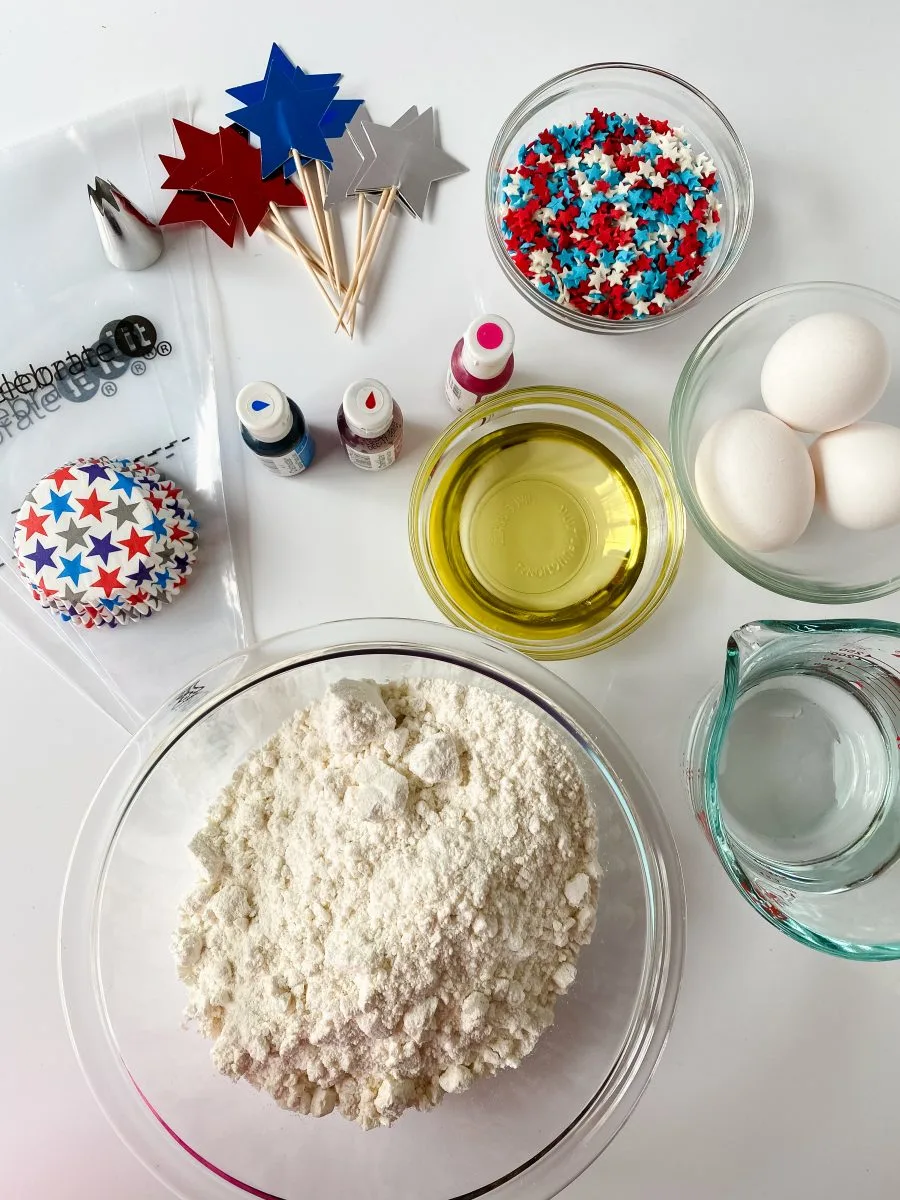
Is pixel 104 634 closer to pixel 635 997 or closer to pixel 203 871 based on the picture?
pixel 203 871

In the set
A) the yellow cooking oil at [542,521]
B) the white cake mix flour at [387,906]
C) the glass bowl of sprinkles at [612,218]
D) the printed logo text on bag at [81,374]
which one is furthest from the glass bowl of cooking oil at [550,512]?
the printed logo text on bag at [81,374]

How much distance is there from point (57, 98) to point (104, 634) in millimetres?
707

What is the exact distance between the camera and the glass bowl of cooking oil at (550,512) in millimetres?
956

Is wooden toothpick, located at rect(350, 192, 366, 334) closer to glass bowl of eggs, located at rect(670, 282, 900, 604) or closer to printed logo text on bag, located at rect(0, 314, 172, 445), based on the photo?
printed logo text on bag, located at rect(0, 314, 172, 445)

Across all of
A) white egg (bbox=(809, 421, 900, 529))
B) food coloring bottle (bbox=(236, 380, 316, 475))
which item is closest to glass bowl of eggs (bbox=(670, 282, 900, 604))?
white egg (bbox=(809, 421, 900, 529))

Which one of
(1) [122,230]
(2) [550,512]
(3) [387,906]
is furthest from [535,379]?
(3) [387,906]

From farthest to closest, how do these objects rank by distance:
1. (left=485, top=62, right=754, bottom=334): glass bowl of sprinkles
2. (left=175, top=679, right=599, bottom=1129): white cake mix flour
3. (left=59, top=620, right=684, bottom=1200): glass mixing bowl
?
(left=485, top=62, right=754, bottom=334): glass bowl of sprinkles
(left=59, top=620, right=684, bottom=1200): glass mixing bowl
(left=175, top=679, right=599, bottom=1129): white cake mix flour

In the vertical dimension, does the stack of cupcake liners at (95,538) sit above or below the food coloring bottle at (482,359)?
above

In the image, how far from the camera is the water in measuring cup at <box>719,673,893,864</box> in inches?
36.1

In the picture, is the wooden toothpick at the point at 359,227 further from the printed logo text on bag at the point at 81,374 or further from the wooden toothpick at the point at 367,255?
the printed logo text on bag at the point at 81,374

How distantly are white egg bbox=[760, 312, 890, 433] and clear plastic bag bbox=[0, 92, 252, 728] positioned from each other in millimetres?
677

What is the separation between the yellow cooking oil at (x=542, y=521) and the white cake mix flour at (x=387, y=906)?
0.78 feet

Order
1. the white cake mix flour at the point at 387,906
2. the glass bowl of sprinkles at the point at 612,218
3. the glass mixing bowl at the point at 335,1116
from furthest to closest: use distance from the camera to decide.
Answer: the glass bowl of sprinkles at the point at 612,218
the glass mixing bowl at the point at 335,1116
the white cake mix flour at the point at 387,906

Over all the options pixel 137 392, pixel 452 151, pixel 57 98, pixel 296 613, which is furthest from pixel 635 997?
pixel 57 98
